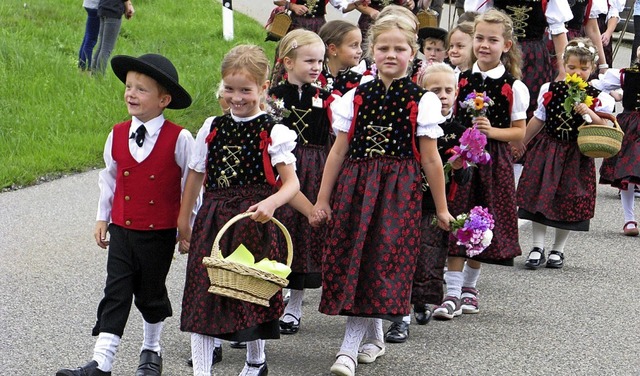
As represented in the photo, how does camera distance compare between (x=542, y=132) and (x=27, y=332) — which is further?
(x=542, y=132)

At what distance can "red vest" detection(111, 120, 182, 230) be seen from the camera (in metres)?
5.29

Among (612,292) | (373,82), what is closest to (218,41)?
(612,292)

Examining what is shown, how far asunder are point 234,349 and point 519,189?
2.78 meters

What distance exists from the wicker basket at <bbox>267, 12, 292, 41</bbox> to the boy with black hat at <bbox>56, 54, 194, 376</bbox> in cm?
405

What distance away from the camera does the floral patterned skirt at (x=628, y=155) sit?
8984mm

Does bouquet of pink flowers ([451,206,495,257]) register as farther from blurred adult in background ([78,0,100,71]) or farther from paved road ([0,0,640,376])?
blurred adult in background ([78,0,100,71])

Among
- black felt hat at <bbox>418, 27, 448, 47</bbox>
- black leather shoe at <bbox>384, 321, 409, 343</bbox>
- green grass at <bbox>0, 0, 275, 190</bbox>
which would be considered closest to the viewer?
black leather shoe at <bbox>384, 321, 409, 343</bbox>

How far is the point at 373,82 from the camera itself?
556 centimetres

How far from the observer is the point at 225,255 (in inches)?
203

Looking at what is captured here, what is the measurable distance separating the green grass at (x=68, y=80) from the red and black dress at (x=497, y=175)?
4027 mm

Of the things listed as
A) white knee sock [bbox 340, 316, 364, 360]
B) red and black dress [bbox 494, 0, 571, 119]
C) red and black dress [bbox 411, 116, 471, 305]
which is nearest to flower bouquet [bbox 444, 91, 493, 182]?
red and black dress [bbox 411, 116, 471, 305]

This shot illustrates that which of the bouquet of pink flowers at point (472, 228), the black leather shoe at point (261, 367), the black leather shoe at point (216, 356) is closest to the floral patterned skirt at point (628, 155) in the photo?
the bouquet of pink flowers at point (472, 228)

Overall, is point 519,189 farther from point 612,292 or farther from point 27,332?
point 27,332

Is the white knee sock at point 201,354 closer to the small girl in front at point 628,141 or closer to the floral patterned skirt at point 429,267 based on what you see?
the floral patterned skirt at point 429,267
